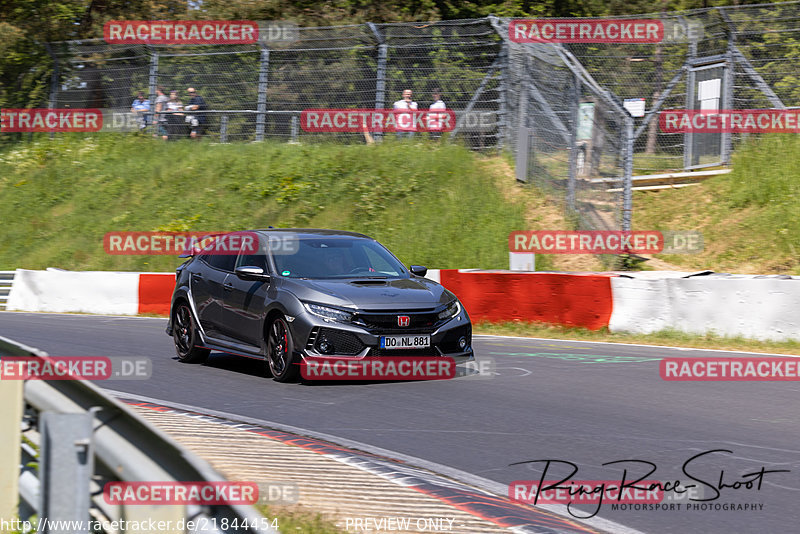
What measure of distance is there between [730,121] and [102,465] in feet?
65.4

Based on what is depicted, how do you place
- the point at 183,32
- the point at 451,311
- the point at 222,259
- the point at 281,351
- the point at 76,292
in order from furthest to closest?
the point at 183,32, the point at 76,292, the point at 222,259, the point at 451,311, the point at 281,351

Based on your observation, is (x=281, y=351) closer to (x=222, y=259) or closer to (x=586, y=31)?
(x=222, y=259)

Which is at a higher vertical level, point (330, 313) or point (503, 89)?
point (503, 89)

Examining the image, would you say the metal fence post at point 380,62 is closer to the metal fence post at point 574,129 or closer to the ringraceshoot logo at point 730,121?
the metal fence post at point 574,129

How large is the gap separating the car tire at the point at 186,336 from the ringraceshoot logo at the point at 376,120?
1299 cm

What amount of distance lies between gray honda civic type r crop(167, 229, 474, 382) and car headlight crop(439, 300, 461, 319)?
0.01 metres

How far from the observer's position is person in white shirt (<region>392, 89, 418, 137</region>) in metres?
24.1

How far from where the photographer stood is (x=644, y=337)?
1461 centimetres

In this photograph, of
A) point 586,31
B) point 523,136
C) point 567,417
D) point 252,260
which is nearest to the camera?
point 567,417

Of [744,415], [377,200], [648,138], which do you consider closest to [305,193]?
[377,200]

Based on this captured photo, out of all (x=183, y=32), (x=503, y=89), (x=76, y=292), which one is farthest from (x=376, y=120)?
(x=76, y=292)

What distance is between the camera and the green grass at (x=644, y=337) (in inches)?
521

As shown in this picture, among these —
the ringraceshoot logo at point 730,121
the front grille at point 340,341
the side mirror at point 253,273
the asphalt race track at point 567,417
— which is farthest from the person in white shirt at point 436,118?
the front grille at point 340,341

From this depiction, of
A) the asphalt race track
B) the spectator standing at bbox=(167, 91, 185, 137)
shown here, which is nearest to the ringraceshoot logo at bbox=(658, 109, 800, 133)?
the asphalt race track
